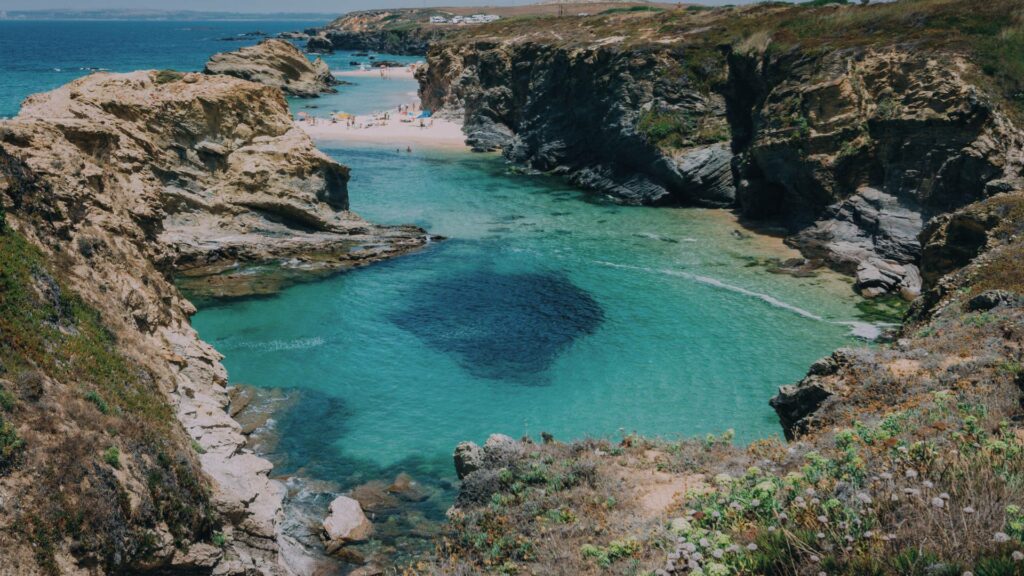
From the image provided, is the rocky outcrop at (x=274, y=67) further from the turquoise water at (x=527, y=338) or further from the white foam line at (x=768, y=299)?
the white foam line at (x=768, y=299)

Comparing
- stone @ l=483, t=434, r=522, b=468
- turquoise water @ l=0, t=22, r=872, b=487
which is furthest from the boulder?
stone @ l=483, t=434, r=522, b=468

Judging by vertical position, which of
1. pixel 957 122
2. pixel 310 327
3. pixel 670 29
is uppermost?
pixel 670 29

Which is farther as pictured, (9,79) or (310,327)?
(9,79)

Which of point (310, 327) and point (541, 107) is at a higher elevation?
point (541, 107)

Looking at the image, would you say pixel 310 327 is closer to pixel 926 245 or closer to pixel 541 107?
pixel 926 245

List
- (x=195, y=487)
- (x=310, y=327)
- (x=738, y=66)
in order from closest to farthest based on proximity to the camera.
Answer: (x=195, y=487) < (x=310, y=327) < (x=738, y=66)

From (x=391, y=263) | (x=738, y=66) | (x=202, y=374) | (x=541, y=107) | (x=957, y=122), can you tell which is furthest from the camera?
(x=541, y=107)

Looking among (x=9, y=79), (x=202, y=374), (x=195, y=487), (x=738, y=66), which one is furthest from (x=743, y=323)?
(x=9, y=79)
